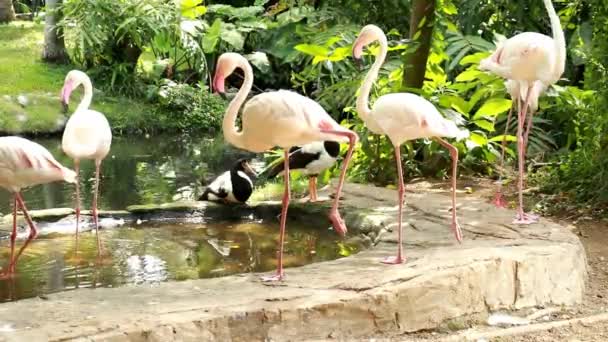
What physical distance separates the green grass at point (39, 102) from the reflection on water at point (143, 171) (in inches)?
19.7

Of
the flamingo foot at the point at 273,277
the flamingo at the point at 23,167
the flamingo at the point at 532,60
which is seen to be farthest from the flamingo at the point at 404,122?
the flamingo at the point at 23,167

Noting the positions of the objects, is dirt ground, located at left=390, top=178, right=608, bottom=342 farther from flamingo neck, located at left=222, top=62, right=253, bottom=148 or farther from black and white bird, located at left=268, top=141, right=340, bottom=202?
flamingo neck, located at left=222, top=62, right=253, bottom=148

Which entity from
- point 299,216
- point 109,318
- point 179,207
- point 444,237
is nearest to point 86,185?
point 179,207

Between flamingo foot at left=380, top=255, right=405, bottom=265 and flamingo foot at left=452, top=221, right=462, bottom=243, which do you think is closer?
flamingo foot at left=380, top=255, right=405, bottom=265

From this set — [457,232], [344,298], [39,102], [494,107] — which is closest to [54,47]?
[39,102]

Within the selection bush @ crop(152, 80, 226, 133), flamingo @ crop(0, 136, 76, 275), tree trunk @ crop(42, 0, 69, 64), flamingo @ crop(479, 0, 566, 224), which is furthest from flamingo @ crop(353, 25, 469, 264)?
tree trunk @ crop(42, 0, 69, 64)

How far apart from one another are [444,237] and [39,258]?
276 centimetres

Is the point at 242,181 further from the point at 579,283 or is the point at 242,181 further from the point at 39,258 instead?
the point at 579,283

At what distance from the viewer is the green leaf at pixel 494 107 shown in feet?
25.5

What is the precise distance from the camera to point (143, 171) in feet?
35.6

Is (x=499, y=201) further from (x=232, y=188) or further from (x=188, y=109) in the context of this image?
(x=188, y=109)

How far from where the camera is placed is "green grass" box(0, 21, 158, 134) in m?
14.1

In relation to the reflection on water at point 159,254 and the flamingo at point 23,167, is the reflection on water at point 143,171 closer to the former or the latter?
the reflection on water at point 159,254

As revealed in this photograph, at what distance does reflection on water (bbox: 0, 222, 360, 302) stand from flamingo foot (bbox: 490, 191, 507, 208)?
4.43ft
